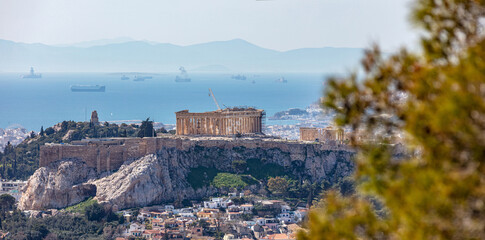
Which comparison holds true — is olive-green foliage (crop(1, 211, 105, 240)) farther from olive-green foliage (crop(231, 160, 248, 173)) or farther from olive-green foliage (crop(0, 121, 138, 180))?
olive-green foliage (crop(0, 121, 138, 180))

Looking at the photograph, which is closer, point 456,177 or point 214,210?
point 456,177

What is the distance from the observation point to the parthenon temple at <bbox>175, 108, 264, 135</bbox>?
231ft

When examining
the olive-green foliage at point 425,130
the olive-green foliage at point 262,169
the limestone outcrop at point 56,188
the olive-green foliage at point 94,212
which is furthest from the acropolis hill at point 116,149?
the olive-green foliage at point 425,130

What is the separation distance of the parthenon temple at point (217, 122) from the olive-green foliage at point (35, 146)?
754cm

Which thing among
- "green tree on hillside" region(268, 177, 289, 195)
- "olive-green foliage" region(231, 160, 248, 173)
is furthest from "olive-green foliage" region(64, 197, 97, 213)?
"green tree on hillside" region(268, 177, 289, 195)

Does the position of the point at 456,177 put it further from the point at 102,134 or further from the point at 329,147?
the point at 102,134

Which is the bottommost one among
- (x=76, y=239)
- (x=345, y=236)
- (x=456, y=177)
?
(x=76, y=239)

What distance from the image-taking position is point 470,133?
10961 millimetres

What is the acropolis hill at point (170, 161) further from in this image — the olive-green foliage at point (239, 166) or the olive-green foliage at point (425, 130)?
the olive-green foliage at point (425, 130)

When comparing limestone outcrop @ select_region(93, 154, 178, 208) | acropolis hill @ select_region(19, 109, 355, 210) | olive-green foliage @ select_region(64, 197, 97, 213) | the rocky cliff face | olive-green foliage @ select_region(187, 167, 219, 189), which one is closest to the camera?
olive-green foliage @ select_region(64, 197, 97, 213)

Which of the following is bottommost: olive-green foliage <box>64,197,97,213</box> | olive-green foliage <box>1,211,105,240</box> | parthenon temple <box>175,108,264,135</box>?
olive-green foliage <box>1,211,105,240</box>

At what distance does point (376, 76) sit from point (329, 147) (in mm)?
54706

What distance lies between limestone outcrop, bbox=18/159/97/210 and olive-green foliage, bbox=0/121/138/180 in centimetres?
1357

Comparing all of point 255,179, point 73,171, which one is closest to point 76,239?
point 73,171
